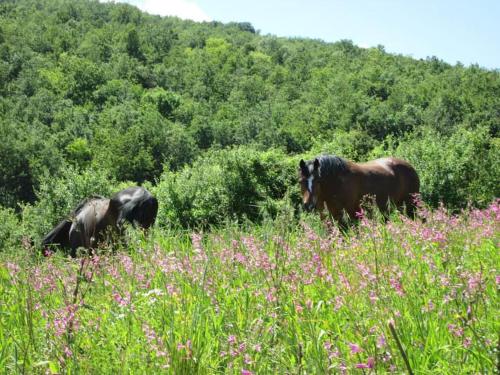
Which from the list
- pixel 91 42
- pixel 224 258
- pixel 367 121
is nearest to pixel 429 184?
pixel 224 258

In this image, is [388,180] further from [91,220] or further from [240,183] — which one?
[240,183]

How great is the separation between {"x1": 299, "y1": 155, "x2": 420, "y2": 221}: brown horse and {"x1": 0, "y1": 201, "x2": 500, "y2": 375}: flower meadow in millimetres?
3805

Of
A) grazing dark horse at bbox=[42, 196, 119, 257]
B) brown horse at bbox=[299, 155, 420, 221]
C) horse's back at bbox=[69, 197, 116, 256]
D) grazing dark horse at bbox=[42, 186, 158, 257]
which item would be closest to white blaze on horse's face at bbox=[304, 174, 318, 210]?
brown horse at bbox=[299, 155, 420, 221]

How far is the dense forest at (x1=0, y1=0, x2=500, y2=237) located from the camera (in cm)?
1697

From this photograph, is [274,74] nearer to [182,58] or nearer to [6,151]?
[182,58]

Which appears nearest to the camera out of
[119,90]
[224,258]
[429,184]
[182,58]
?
[224,258]

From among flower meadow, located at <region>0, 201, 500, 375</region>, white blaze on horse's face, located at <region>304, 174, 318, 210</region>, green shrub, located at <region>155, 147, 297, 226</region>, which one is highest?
flower meadow, located at <region>0, 201, 500, 375</region>

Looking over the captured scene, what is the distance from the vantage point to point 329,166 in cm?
809

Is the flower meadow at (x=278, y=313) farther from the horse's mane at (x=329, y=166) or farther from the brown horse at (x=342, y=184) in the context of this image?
the horse's mane at (x=329, y=166)

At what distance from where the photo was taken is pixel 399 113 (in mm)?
77938

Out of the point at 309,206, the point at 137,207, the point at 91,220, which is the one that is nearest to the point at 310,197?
the point at 309,206

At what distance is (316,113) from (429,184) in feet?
245

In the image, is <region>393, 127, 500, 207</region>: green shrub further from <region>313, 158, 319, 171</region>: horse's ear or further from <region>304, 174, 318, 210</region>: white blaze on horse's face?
<region>304, 174, 318, 210</region>: white blaze on horse's face

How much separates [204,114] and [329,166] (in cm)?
9369
